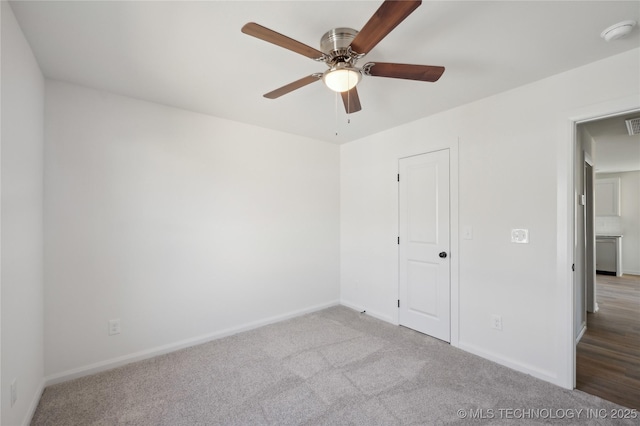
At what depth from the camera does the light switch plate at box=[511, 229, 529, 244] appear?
2383 mm

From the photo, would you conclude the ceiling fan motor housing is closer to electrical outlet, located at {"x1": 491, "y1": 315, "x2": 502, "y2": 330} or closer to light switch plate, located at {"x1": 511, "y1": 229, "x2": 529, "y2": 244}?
light switch plate, located at {"x1": 511, "y1": 229, "x2": 529, "y2": 244}

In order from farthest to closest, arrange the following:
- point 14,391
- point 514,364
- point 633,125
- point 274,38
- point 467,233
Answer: point 633,125 → point 467,233 → point 514,364 → point 14,391 → point 274,38

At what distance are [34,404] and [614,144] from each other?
7107 mm

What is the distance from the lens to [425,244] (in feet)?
10.3

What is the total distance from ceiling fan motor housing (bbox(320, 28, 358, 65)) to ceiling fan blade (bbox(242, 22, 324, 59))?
0.15m

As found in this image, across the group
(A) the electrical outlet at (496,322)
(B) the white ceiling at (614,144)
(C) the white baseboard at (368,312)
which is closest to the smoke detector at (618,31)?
(B) the white ceiling at (614,144)

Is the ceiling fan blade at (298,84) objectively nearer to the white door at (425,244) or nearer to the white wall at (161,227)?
the white wall at (161,227)

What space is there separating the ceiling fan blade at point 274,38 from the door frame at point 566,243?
204 centimetres

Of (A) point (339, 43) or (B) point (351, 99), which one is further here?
(B) point (351, 99)

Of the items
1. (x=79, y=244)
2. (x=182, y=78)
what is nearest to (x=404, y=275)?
(x=182, y=78)


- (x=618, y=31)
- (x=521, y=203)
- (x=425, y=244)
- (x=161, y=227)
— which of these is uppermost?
(x=618, y=31)

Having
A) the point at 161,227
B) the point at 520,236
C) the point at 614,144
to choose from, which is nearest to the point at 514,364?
the point at 520,236

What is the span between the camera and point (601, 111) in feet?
6.63

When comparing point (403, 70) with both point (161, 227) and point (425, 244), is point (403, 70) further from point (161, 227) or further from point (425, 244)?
point (161, 227)
